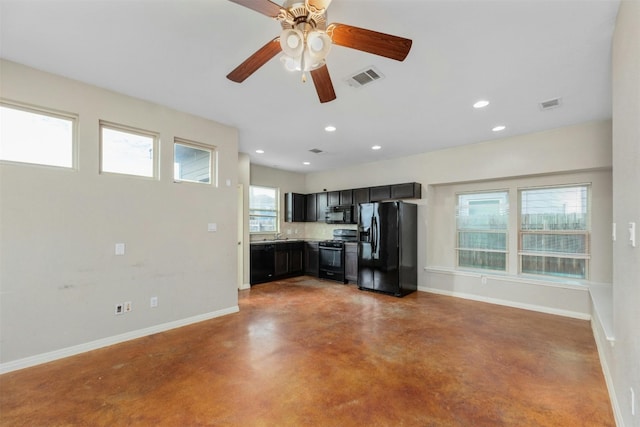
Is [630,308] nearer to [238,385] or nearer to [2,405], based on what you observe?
[238,385]

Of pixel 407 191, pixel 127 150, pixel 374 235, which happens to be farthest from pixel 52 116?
pixel 407 191

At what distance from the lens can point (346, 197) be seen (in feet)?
21.5

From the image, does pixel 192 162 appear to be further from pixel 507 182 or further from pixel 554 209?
pixel 554 209

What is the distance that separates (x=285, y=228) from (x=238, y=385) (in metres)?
5.18

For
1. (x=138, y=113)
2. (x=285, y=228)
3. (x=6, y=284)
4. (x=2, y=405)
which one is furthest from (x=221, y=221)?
(x=285, y=228)

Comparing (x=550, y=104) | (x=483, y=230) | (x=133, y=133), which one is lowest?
(x=483, y=230)

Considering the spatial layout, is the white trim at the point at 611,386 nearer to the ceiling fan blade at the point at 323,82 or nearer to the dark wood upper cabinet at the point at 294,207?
the ceiling fan blade at the point at 323,82

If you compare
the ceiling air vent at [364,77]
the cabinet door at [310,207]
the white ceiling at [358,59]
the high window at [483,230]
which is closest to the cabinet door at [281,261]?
the cabinet door at [310,207]

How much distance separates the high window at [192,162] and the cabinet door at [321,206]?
3468mm

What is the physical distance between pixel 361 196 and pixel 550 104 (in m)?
3.58

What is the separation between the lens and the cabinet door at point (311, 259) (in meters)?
6.74

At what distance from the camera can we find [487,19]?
1.94 meters

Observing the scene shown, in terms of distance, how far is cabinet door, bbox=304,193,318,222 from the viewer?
7250 mm

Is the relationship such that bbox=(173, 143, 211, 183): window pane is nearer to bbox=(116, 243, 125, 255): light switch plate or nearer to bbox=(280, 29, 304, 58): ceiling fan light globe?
bbox=(116, 243, 125, 255): light switch plate
